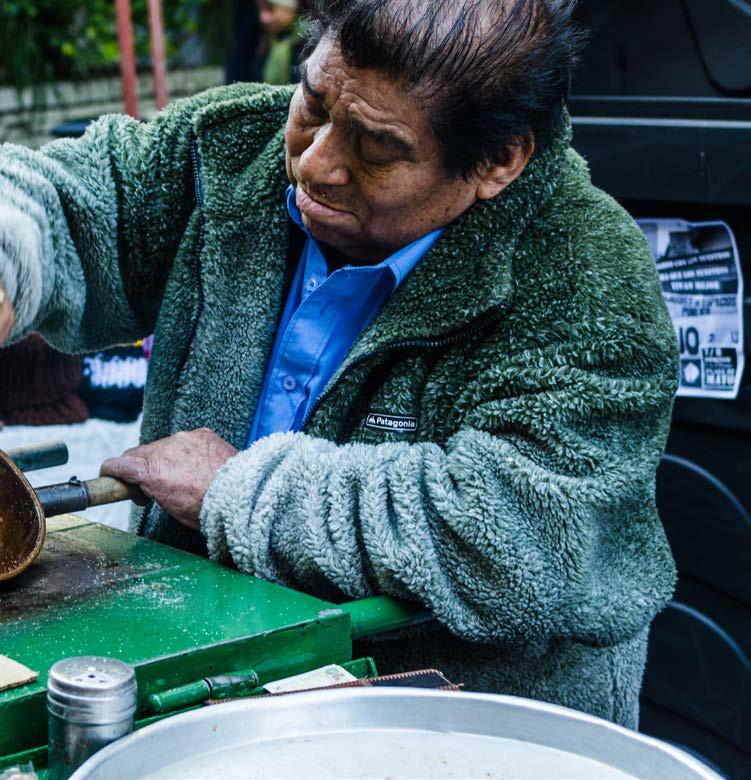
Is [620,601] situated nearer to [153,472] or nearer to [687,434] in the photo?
[153,472]

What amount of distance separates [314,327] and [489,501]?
41 centimetres

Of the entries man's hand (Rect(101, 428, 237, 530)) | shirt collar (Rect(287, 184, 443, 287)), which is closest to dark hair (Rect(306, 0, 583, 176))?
shirt collar (Rect(287, 184, 443, 287))

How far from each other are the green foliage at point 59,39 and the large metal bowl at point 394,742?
627 centimetres

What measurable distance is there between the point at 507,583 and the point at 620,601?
208 millimetres

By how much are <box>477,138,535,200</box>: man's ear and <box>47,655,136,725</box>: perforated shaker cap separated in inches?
35.0

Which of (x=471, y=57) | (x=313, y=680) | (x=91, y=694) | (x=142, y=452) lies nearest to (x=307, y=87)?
(x=471, y=57)

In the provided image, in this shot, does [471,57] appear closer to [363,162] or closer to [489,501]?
[363,162]

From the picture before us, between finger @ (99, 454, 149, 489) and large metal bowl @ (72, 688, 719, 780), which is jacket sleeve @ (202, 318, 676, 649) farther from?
large metal bowl @ (72, 688, 719, 780)

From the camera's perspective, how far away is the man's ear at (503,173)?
5.53ft

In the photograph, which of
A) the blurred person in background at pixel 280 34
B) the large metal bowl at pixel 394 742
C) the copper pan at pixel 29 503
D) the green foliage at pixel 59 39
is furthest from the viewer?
the green foliage at pixel 59 39

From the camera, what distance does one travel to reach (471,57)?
1561 millimetres

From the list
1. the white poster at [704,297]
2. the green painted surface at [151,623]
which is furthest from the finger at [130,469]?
the white poster at [704,297]

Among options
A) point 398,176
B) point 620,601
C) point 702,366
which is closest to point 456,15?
point 398,176

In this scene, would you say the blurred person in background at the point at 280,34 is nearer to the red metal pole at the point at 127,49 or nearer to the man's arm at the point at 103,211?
the red metal pole at the point at 127,49
